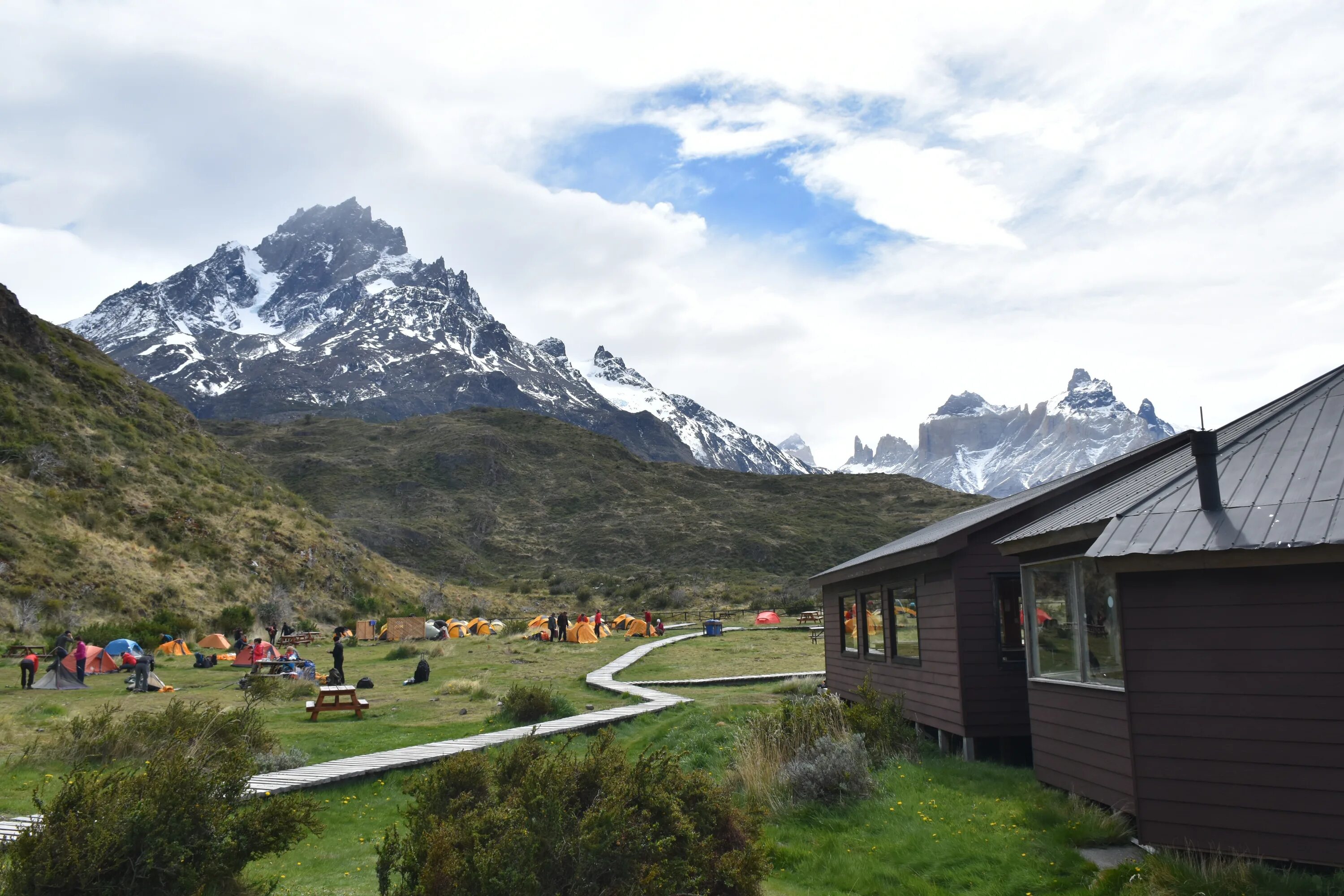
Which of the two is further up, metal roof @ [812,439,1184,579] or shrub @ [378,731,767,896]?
metal roof @ [812,439,1184,579]

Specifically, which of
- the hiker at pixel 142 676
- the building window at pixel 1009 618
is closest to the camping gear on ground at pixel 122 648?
the hiker at pixel 142 676

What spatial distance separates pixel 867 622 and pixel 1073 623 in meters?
7.28

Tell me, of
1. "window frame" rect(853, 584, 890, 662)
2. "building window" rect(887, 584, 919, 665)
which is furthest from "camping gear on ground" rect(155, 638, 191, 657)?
"building window" rect(887, 584, 919, 665)

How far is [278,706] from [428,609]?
32.5 meters

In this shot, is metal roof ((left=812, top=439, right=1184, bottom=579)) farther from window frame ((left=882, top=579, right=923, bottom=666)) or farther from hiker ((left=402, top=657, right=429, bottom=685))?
hiker ((left=402, top=657, right=429, bottom=685))

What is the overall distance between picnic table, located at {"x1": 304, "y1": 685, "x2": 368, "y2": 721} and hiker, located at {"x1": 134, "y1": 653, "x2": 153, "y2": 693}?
4.82 m

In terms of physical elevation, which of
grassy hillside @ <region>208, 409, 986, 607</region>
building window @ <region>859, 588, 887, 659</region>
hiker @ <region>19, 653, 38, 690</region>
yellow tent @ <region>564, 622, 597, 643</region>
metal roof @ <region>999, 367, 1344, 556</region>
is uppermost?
grassy hillside @ <region>208, 409, 986, 607</region>

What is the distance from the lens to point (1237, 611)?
7406 mm

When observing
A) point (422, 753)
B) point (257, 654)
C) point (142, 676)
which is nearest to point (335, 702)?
point (422, 753)

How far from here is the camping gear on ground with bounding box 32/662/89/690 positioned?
63.1 ft

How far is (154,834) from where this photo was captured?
5715mm

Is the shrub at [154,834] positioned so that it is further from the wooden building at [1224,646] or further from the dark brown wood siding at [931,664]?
the dark brown wood siding at [931,664]

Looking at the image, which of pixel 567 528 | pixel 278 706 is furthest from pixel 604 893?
pixel 567 528

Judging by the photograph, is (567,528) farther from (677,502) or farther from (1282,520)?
(1282,520)
